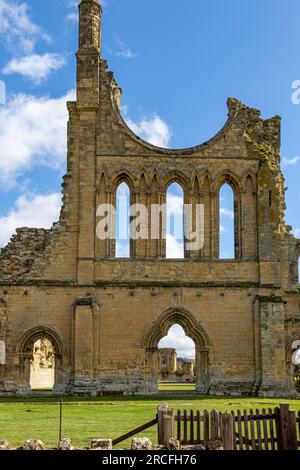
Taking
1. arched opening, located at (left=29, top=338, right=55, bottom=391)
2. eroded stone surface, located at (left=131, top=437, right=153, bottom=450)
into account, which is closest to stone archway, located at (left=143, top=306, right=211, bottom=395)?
arched opening, located at (left=29, top=338, right=55, bottom=391)

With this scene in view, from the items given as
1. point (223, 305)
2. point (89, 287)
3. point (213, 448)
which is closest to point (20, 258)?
point (89, 287)

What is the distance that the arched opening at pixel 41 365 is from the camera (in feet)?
108

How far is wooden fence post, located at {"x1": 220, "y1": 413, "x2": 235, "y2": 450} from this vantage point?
11.3 metres

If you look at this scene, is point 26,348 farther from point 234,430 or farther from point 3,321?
point 234,430

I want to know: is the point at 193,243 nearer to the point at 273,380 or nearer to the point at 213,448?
the point at 273,380

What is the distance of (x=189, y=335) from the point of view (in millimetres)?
27953

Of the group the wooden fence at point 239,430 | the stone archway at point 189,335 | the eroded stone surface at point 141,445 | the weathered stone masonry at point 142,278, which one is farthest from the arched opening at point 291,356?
the eroded stone surface at point 141,445

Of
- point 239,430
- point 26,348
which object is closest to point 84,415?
point 239,430

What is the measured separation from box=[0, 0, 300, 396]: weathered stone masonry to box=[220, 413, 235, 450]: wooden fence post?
52.0 feet

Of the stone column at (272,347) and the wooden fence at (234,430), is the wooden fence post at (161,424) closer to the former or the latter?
the wooden fence at (234,430)

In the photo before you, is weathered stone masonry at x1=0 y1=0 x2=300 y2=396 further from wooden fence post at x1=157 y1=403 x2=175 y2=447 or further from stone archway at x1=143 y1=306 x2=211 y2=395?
wooden fence post at x1=157 y1=403 x2=175 y2=447

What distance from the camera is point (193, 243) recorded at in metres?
28.3

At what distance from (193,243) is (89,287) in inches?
171
